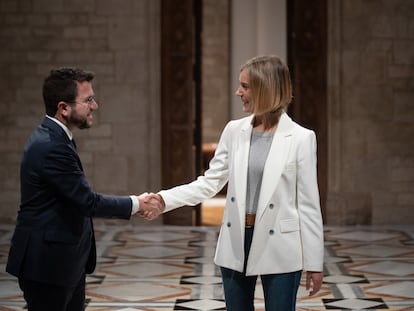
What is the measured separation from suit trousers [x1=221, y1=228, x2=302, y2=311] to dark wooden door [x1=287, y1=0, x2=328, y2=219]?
5.69 m

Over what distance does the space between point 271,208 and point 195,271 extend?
3466mm

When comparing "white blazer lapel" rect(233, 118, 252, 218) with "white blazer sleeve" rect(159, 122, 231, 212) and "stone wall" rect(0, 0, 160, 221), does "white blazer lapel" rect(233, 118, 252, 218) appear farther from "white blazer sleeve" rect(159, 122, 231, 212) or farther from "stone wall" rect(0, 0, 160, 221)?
"stone wall" rect(0, 0, 160, 221)

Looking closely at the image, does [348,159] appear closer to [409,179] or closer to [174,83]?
[409,179]

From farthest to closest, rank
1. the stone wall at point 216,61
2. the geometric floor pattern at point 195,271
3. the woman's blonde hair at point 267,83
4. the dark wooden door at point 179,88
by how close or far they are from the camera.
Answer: the stone wall at point 216,61, the dark wooden door at point 179,88, the geometric floor pattern at point 195,271, the woman's blonde hair at point 267,83

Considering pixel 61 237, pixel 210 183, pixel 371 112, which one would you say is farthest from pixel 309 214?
pixel 371 112

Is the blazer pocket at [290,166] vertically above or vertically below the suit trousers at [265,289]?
above

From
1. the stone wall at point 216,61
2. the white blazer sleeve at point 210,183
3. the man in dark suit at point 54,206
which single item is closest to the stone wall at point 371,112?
the stone wall at point 216,61

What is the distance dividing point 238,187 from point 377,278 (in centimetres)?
330

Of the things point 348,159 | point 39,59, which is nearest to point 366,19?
point 348,159

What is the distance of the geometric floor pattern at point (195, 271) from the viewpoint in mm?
5176

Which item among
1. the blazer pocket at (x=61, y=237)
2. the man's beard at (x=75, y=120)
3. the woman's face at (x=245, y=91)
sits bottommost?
the blazer pocket at (x=61, y=237)

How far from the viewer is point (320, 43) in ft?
27.9

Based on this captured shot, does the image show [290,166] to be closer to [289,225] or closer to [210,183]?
[289,225]

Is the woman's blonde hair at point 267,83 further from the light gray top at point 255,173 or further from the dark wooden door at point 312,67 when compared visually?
the dark wooden door at point 312,67
